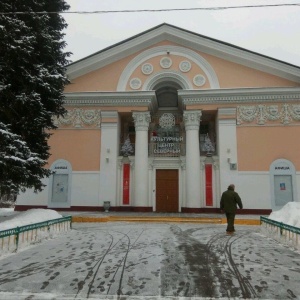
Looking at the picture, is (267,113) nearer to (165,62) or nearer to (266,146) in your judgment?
(266,146)

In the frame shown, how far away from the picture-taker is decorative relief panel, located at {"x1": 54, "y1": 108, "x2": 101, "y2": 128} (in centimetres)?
2042

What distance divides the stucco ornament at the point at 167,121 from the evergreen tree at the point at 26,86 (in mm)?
10209

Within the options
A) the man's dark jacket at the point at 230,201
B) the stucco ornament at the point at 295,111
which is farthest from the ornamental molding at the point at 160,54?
the man's dark jacket at the point at 230,201

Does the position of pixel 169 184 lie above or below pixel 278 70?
below

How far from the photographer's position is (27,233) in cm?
771

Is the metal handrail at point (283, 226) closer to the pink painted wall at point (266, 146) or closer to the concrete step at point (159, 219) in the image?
the concrete step at point (159, 219)

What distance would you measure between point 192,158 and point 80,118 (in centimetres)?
753

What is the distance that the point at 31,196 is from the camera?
20.0 metres

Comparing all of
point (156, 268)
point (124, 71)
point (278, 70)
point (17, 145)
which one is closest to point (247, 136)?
point (278, 70)

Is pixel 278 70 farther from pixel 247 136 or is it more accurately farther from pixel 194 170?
pixel 194 170

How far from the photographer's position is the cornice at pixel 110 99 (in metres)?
20.1

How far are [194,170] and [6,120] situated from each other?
1156 centimetres

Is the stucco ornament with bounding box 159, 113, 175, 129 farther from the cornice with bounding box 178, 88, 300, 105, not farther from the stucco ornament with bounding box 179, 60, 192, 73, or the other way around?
the stucco ornament with bounding box 179, 60, 192, 73

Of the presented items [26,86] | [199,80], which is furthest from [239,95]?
[26,86]
